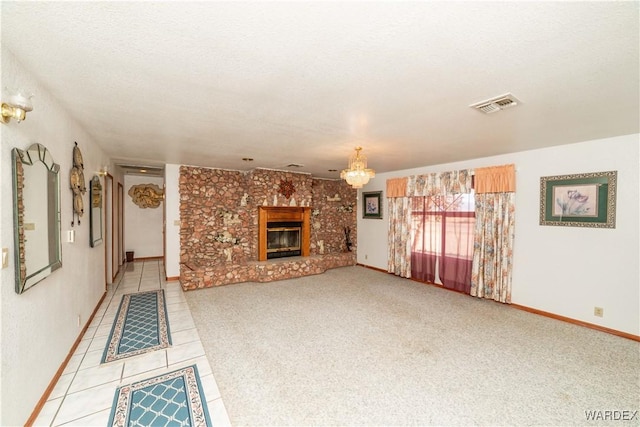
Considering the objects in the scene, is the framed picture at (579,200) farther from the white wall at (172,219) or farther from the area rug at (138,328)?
the white wall at (172,219)

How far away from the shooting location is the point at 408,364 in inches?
98.8

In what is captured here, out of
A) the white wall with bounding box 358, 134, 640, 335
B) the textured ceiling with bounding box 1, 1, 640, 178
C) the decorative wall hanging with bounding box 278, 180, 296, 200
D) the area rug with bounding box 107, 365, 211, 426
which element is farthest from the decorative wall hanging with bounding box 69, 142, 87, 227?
the white wall with bounding box 358, 134, 640, 335

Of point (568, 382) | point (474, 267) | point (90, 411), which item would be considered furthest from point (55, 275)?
point (474, 267)

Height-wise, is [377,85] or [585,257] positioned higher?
[377,85]

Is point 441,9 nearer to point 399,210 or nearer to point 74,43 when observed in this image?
point 74,43

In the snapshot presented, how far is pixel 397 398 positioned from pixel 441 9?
2.54 m

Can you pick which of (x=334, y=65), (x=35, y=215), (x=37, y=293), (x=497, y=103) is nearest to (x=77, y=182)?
(x=35, y=215)

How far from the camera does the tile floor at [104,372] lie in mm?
1851

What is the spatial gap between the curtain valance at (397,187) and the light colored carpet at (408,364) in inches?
96.8

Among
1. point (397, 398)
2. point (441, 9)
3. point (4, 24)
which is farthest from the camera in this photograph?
point (397, 398)

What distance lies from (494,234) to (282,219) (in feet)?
13.9

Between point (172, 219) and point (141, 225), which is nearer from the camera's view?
point (172, 219)

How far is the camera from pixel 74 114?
2.55 m

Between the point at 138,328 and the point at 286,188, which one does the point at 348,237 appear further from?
the point at 138,328
